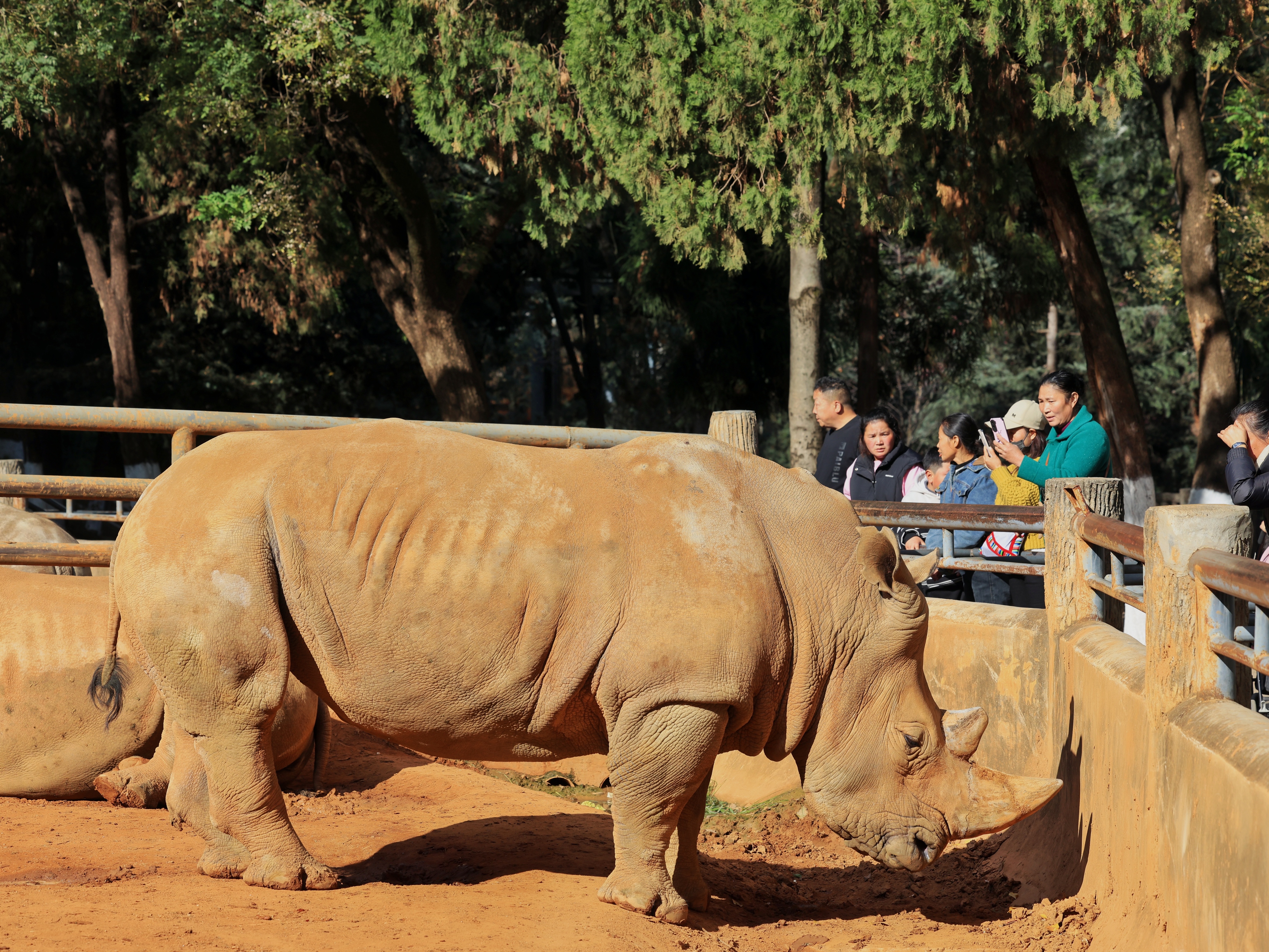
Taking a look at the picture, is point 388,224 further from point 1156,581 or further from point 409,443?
→ point 1156,581

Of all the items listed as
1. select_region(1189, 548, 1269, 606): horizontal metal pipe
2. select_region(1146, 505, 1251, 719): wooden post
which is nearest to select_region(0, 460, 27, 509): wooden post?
select_region(1146, 505, 1251, 719): wooden post

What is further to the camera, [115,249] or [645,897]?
[115,249]

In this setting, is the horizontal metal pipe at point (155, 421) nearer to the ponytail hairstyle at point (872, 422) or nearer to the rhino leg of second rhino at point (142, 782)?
the rhino leg of second rhino at point (142, 782)

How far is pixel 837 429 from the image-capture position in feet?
27.2

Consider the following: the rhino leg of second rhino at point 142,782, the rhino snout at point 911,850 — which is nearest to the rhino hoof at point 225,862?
the rhino leg of second rhino at point 142,782

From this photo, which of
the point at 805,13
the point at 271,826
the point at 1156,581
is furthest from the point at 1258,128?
the point at 271,826

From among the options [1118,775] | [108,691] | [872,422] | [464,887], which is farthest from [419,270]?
[1118,775]

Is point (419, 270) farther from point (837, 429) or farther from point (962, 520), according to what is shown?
point (962, 520)

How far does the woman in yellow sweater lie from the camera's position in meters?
7.48

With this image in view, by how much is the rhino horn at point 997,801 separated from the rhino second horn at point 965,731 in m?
0.10

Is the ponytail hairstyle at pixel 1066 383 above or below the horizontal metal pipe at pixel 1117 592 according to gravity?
above

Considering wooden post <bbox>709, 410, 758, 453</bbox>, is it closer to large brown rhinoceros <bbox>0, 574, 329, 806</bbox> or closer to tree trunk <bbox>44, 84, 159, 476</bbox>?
large brown rhinoceros <bbox>0, 574, 329, 806</bbox>

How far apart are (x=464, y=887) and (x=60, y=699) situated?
2.59m

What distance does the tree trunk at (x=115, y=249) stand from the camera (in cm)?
1898
